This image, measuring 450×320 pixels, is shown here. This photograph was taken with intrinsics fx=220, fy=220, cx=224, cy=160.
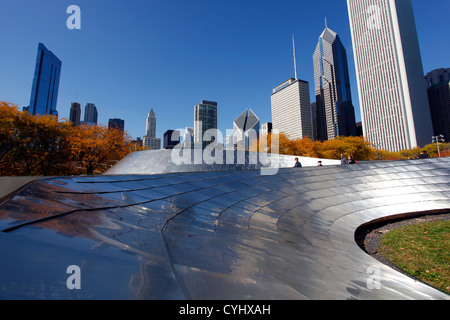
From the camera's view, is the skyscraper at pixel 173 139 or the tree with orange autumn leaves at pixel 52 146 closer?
the skyscraper at pixel 173 139

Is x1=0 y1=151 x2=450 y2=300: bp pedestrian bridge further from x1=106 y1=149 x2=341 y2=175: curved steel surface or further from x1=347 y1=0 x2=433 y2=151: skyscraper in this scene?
x1=347 y1=0 x2=433 y2=151: skyscraper

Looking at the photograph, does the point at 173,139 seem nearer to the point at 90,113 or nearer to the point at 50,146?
the point at 50,146

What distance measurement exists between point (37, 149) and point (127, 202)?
27898 mm

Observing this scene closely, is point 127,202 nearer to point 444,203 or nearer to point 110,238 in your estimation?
point 110,238

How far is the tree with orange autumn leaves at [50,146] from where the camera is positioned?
2288cm

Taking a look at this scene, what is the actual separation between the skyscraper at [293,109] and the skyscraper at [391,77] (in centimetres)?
4550

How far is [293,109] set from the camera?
554ft

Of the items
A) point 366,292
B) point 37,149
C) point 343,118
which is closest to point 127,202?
point 366,292

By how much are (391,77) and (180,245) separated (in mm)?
141583

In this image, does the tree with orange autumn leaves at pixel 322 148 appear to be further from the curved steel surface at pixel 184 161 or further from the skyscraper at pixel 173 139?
the curved steel surface at pixel 184 161

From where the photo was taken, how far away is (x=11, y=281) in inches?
58.3

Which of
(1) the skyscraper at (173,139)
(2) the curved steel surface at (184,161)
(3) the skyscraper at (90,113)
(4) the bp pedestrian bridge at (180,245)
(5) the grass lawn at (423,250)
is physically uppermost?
(3) the skyscraper at (90,113)

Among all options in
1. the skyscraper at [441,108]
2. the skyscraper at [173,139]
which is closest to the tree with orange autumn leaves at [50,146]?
the skyscraper at [173,139]

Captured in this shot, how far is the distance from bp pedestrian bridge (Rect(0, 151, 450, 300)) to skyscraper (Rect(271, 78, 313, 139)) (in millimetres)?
162195
